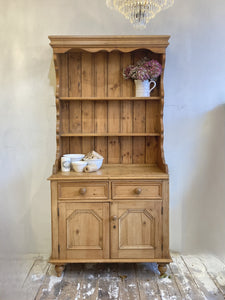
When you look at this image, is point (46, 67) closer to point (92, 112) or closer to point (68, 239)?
point (92, 112)

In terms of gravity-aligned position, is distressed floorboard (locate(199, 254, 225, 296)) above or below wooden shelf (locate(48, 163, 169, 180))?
below

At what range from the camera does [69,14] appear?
2326 mm

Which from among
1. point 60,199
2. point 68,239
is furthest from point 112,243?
point 60,199

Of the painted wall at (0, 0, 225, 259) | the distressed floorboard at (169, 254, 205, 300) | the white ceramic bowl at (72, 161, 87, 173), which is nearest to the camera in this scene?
the distressed floorboard at (169, 254, 205, 300)

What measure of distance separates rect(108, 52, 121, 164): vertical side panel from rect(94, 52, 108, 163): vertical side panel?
0.13 ft

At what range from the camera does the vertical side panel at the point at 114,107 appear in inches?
92.5

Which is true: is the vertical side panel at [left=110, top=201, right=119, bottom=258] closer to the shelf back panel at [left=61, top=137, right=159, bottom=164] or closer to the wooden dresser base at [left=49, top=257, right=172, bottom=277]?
the wooden dresser base at [left=49, top=257, right=172, bottom=277]

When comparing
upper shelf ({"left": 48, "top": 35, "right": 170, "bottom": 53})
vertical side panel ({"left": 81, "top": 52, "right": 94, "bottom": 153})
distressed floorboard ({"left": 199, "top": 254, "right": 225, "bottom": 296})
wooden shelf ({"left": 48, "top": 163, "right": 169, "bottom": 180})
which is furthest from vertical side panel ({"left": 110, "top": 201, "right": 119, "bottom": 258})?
upper shelf ({"left": 48, "top": 35, "right": 170, "bottom": 53})

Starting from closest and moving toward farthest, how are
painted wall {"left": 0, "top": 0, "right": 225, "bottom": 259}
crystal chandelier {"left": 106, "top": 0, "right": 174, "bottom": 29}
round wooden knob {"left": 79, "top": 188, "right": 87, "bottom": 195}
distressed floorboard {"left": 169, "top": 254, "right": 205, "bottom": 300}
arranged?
crystal chandelier {"left": 106, "top": 0, "right": 174, "bottom": 29} < distressed floorboard {"left": 169, "top": 254, "right": 205, "bottom": 300} < round wooden knob {"left": 79, "top": 188, "right": 87, "bottom": 195} < painted wall {"left": 0, "top": 0, "right": 225, "bottom": 259}

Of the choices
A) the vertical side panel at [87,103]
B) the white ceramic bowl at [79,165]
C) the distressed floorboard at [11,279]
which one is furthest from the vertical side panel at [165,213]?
the distressed floorboard at [11,279]

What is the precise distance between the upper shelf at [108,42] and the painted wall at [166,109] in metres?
0.31

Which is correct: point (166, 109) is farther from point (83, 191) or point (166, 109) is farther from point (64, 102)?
point (83, 191)

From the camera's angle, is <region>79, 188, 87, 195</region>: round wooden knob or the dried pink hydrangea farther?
the dried pink hydrangea

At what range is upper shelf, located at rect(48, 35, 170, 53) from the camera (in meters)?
2.04
